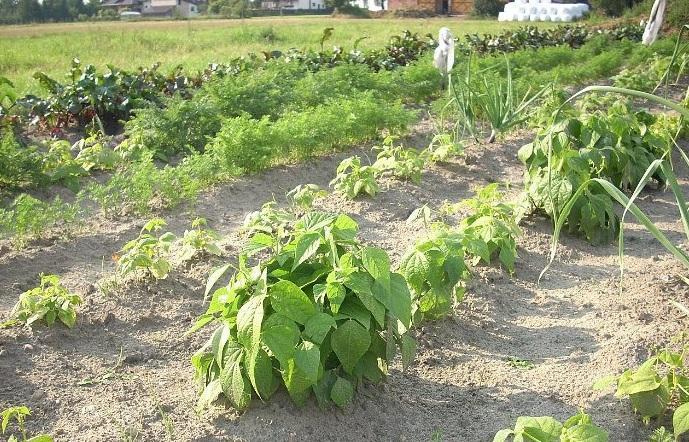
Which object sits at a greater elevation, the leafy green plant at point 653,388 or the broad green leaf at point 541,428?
the broad green leaf at point 541,428

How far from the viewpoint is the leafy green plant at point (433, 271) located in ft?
10.3

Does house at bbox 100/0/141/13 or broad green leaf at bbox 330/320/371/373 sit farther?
house at bbox 100/0/141/13

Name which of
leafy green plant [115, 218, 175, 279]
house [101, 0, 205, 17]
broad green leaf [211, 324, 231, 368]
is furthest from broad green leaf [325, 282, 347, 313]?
house [101, 0, 205, 17]

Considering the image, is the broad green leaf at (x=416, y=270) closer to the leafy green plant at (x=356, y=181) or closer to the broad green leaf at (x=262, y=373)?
the broad green leaf at (x=262, y=373)

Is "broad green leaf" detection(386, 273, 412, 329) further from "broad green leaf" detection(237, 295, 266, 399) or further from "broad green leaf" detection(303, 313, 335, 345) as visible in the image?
"broad green leaf" detection(237, 295, 266, 399)

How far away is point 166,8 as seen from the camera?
27.5 meters

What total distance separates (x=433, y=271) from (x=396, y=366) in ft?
1.40

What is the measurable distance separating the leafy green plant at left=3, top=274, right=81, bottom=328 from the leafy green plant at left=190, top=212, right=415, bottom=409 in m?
0.81

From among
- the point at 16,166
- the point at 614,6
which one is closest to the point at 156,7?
the point at 614,6

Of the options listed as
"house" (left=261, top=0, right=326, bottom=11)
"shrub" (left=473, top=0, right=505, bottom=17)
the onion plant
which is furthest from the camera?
"shrub" (left=473, top=0, right=505, bottom=17)

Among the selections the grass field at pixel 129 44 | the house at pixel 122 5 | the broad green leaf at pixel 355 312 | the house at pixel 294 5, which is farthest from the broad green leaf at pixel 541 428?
the house at pixel 294 5

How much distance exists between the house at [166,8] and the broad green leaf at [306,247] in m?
26.2

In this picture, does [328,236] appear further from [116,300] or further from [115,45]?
[115,45]

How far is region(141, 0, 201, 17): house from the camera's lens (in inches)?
1063
